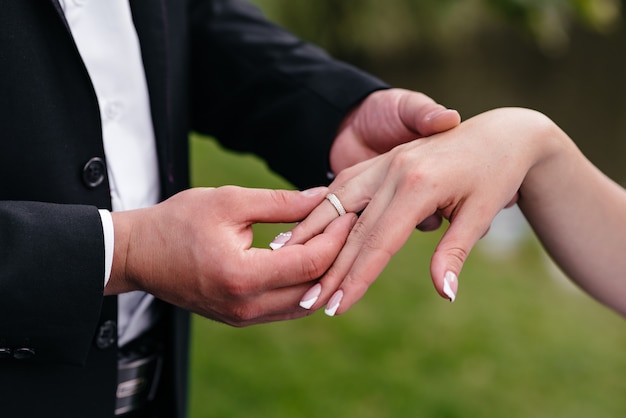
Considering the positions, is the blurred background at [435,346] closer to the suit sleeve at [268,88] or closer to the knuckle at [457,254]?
the suit sleeve at [268,88]

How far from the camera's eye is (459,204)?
1.53 m

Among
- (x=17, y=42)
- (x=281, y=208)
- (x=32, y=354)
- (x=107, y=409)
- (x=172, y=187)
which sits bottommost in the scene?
(x=107, y=409)

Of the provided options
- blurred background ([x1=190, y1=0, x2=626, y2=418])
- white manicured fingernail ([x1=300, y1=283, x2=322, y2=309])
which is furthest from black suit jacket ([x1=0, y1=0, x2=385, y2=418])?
blurred background ([x1=190, y1=0, x2=626, y2=418])

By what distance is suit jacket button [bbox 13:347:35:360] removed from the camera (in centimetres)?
132

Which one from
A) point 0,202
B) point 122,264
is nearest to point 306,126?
point 122,264

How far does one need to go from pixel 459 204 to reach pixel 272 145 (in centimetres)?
59

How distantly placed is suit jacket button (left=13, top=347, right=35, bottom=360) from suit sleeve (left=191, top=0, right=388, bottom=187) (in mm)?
807

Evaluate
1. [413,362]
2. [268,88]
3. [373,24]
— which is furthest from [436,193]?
[373,24]

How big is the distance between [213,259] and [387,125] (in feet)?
2.11

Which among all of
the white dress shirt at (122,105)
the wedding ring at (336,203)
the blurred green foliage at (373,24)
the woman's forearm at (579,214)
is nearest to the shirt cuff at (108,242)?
the white dress shirt at (122,105)

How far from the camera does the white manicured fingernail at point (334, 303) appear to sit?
52.8 inches

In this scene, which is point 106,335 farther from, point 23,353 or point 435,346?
point 435,346

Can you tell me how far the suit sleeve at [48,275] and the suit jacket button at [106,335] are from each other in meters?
0.19

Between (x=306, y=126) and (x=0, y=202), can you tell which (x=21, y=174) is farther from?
(x=306, y=126)
